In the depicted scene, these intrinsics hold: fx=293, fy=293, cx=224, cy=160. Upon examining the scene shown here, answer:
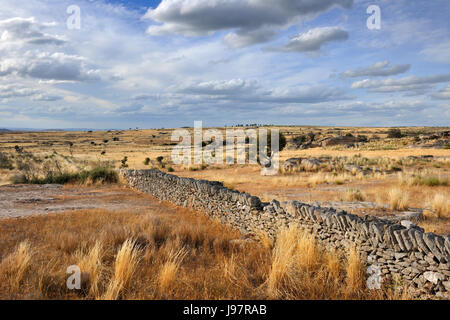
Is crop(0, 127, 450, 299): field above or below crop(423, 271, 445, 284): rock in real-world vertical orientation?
below

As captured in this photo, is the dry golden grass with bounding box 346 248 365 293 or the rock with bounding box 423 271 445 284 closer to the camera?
the rock with bounding box 423 271 445 284

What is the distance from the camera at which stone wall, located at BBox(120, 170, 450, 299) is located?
4242 millimetres

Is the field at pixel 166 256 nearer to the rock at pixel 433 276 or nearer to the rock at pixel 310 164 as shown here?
the rock at pixel 433 276

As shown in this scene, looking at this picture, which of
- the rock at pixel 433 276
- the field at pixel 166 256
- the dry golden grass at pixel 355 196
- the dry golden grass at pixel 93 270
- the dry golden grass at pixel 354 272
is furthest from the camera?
the dry golden grass at pixel 355 196

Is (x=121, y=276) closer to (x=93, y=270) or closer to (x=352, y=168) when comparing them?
(x=93, y=270)

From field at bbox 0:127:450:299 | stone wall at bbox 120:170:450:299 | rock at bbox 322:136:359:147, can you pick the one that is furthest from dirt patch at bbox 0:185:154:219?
rock at bbox 322:136:359:147

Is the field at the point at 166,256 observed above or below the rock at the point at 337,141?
below

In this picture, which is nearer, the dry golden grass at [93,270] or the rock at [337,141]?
the dry golden grass at [93,270]

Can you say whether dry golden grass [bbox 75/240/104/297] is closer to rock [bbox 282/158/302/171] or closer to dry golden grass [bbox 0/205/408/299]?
dry golden grass [bbox 0/205/408/299]

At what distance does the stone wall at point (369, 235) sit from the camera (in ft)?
13.9

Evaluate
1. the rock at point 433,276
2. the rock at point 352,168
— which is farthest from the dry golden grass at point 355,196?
the rock at point 352,168

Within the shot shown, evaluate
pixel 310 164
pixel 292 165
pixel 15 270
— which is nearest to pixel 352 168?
pixel 310 164

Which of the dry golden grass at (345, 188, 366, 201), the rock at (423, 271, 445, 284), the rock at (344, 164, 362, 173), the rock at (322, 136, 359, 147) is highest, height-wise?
the rock at (322, 136, 359, 147)

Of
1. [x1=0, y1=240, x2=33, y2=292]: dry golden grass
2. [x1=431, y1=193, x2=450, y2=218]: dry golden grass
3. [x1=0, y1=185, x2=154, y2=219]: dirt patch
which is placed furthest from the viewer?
[x1=0, y1=185, x2=154, y2=219]: dirt patch
